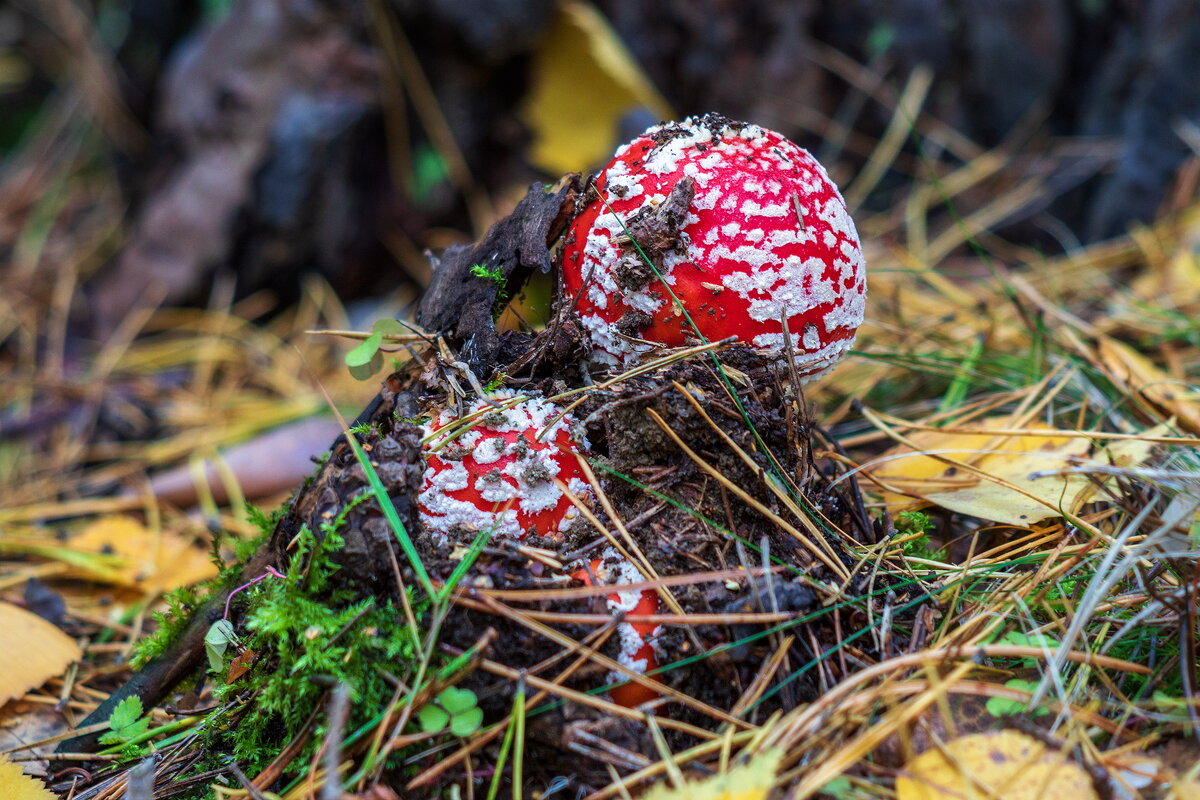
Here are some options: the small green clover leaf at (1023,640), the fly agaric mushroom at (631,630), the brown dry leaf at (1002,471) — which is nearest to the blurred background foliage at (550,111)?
the brown dry leaf at (1002,471)

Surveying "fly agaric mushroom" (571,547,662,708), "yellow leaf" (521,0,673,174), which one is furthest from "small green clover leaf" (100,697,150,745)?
"yellow leaf" (521,0,673,174)

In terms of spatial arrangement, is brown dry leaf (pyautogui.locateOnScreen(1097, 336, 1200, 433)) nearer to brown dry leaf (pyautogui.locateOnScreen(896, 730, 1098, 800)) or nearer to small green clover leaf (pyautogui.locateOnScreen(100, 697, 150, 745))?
brown dry leaf (pyautogui.locateOnScreen(896, 730, 1098, 800))

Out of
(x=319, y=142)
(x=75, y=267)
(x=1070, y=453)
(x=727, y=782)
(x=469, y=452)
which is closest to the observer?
(x=727, y=782)

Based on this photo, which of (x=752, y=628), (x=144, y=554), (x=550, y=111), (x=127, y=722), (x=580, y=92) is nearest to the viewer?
(x=752, y=628)

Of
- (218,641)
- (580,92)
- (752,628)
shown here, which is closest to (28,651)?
(218,641)

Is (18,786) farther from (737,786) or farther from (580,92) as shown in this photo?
(580,92)

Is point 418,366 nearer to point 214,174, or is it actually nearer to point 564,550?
point 564,550

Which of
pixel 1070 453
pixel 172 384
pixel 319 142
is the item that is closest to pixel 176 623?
pixel 1070 453
